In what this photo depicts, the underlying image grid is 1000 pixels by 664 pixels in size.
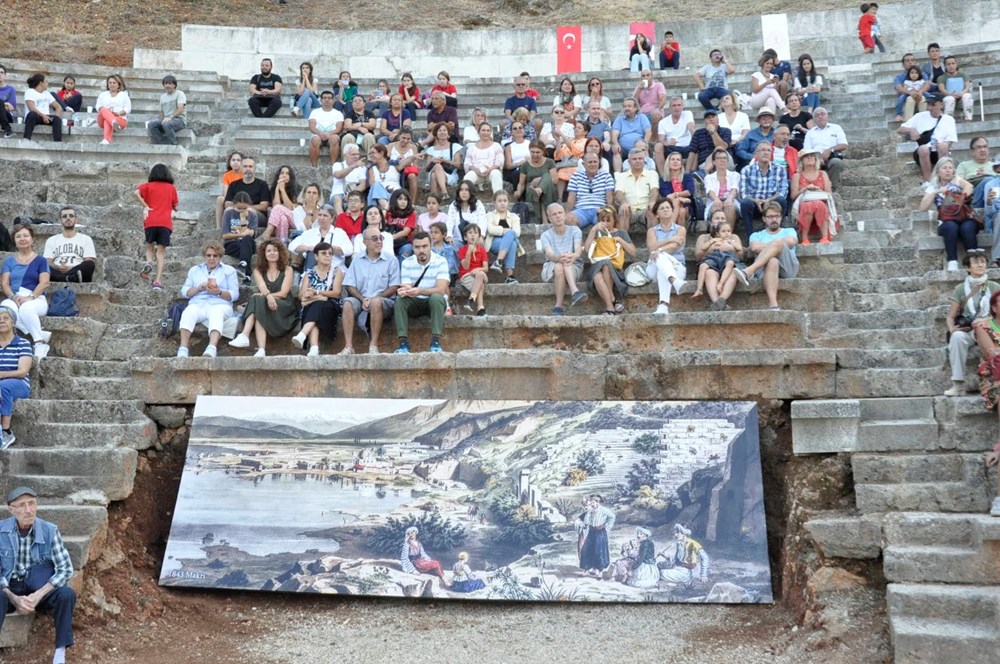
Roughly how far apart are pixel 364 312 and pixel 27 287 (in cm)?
285

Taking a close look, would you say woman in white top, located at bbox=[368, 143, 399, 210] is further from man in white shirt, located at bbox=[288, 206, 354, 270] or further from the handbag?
the handbag

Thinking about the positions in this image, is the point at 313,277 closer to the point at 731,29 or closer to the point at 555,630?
the point at 555,630

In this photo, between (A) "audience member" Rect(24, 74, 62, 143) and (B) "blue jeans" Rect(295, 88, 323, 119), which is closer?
(A) "audience member" Rect(24, 74, 62, 143)

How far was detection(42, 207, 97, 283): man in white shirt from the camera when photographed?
8828mm

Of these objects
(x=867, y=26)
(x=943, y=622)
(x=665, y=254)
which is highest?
(x=867, y=26)

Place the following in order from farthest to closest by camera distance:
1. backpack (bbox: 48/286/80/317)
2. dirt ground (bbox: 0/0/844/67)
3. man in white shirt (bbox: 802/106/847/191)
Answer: dirt ground (bbox: 0/0/844/67), man in white shirt (bbox: 802/106/847/191), backpack (bbox: 48/286/80/317)

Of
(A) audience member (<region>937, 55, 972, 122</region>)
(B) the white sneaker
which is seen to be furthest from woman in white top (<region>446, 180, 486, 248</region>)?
(A) audience member (<region>937, 55, 972, 122</region>)

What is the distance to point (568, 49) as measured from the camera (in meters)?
16.9

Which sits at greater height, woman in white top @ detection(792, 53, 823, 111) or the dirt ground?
the dirt ground

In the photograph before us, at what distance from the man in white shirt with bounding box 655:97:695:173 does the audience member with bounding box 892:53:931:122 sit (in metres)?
2.62

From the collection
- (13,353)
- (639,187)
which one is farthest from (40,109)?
(639,187)

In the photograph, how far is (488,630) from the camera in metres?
6.17

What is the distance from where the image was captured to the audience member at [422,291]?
787 centimetres

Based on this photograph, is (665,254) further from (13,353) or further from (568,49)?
(568,49)
